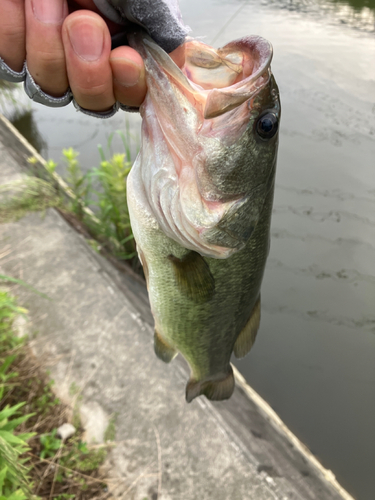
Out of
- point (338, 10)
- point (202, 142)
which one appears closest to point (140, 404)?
point (202, 142)

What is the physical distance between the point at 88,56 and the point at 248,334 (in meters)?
1.24

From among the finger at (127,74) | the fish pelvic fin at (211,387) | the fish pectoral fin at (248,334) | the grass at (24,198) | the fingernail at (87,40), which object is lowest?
the grass at (24,198)

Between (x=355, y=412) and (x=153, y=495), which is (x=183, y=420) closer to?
(x=153, y=495)

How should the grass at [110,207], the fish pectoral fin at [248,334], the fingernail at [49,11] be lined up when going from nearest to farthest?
the fingernail at [49,11]
the fish pectoral fin at [248,334]
the grass at [110,207]

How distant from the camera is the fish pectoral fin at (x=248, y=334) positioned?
1552 millimetres

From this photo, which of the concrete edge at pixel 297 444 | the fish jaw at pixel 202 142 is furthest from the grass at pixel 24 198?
the fish jaw at pixel 202 142

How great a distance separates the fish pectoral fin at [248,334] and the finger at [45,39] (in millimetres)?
1161

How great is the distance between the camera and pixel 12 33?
707 mm

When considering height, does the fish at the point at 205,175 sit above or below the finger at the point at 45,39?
below

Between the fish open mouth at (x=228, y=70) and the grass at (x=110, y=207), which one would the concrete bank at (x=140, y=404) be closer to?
the grass at (x=110, y=207)

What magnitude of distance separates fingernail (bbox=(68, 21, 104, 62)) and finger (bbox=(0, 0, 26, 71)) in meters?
0.11

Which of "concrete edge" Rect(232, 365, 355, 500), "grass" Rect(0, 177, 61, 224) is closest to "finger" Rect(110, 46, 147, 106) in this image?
"concrete edge" Rect(232, 365, 355, 500)

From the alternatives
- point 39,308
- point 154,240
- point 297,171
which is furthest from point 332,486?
point 297,171

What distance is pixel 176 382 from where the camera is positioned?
2348 mm
